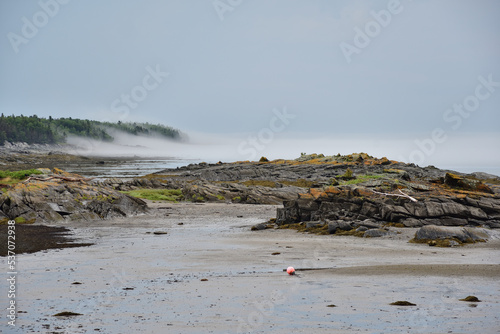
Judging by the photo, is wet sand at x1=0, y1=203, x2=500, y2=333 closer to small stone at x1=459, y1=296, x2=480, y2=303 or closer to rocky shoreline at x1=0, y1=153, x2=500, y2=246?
small stone at x1=459, y1=296, x2=480, y2=303

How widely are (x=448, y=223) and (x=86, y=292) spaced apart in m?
16.9

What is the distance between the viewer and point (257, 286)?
12789 mm

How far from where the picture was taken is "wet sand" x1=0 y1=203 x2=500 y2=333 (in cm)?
967

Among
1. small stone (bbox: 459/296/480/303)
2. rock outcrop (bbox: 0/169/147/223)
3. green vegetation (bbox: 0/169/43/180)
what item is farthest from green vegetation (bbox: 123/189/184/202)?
small stone (bbox: 459/296/480/303)

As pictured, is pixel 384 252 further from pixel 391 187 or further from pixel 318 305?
pixel 391 187

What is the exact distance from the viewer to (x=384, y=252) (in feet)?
59.9

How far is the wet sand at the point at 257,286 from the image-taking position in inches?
381

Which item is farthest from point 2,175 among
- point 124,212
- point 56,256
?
point 56,256

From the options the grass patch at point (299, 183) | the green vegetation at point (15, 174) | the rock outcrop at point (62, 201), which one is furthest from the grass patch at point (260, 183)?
the green vegetation at point (15, 174)

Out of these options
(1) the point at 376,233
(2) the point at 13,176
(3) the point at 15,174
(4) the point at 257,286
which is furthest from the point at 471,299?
(3) the point at 15,174

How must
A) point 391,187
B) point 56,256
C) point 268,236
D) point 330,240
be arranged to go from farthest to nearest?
point 391,187 → point 268,236 → point 330,240 → point 56,256

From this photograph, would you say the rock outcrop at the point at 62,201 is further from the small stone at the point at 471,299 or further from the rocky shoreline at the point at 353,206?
the small stone at the point at 471,299

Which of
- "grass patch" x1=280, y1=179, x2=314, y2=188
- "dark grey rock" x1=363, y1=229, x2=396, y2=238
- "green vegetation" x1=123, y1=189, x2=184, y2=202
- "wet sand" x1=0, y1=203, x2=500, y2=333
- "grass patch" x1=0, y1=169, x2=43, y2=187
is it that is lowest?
"wet sand" x1=0, y1=203, x2=500, y2=333

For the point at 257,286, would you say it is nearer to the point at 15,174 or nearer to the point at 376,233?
the point at 376,233
